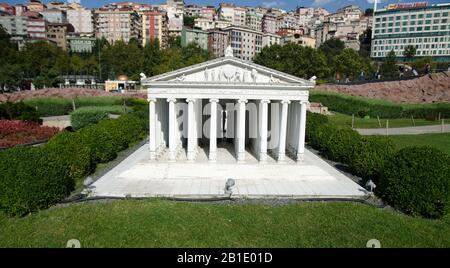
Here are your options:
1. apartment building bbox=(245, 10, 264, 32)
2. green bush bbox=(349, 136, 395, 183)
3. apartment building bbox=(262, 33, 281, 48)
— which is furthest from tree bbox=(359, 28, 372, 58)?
green bush bbox=(349, 136, 395, 183)

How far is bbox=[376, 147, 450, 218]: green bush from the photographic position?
11.5 metres

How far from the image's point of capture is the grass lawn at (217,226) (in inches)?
374

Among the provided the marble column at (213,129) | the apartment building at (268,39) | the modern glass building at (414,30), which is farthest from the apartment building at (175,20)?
the marble column at (213,129)

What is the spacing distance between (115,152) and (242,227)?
14216mm

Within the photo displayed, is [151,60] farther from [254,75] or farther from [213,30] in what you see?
[254,75]

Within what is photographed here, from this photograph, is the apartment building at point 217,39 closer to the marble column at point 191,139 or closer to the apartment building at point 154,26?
the apartment building at point 154,26

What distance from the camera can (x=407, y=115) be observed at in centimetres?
4756

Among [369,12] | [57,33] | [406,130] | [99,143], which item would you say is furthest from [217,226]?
[369,12]

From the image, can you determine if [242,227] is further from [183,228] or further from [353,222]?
[353,222]

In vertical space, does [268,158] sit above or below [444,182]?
below

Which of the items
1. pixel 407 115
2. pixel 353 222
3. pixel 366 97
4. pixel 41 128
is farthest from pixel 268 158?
pixel 366 97

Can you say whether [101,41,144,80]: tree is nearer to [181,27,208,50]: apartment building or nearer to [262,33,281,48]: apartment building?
[181,27,208,50]: apartment building

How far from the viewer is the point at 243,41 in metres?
114

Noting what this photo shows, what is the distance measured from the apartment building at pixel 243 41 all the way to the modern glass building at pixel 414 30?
48.9 meters
